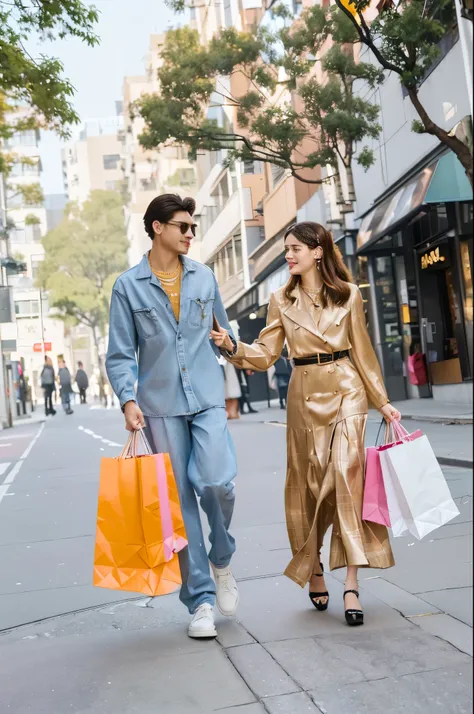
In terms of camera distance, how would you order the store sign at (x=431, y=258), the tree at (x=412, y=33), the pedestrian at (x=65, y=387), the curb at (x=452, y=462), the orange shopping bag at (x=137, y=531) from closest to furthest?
the orange shopping bag at (x=137, y=531) < the tree at (x=412, y=33) < the curb at (x=452, y=462) < the store sign at (x=431, y=258) < the pedestrian at (x=65, y=387)

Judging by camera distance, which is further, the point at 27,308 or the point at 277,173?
the point at 277,173

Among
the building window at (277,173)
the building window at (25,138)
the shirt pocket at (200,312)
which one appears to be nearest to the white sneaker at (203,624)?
the shirt pocket at (200,312)

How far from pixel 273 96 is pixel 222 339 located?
52.9 ft

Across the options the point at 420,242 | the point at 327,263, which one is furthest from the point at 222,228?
the point at 327,263

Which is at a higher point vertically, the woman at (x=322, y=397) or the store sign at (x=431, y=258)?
the store sign at (x=431, y=258)

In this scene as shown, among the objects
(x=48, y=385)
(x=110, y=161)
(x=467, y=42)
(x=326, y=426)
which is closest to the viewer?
(x=467, y=42)

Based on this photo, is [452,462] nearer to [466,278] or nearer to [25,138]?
[25,138]

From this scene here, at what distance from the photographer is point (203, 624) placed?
433cm

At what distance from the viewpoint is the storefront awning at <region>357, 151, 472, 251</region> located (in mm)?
16062

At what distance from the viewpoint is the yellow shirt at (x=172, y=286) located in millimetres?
4605

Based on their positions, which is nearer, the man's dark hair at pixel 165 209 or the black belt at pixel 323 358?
the man's dark hair at pixel 165 209

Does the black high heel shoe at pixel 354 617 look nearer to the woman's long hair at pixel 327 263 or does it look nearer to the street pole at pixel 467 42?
the woman's long hair at pixel 327 263

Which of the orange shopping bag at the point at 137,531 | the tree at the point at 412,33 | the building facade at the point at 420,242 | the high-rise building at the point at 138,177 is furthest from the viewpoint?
the high-rise building at the point at 138,177

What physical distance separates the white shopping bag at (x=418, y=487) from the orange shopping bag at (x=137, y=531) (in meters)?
0.95
